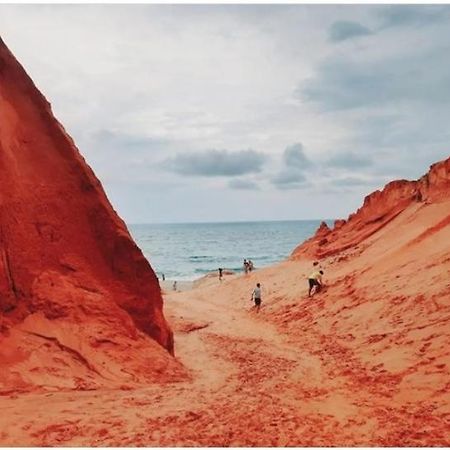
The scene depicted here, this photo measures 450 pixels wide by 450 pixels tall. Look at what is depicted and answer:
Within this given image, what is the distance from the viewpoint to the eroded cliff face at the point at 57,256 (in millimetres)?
9352

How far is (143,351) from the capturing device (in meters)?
10.3

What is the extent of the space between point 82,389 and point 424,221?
1978cm

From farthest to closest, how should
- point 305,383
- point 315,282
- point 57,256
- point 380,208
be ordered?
point 380,208, point 315,282, point 57,256, point 305,383

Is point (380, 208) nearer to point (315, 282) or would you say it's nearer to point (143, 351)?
point (315, 282)

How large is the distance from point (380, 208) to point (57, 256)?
85.0 feet

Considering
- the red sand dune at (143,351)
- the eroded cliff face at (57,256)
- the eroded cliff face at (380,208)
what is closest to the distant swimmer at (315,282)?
the red sand dune at (143,351)

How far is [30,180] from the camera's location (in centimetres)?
1070

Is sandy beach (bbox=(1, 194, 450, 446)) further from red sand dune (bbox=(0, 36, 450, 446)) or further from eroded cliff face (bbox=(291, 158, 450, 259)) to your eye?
eroded cliff face (bbox=(291, 158, 450, 259))

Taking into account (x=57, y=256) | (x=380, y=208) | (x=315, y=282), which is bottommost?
(x=315, y=282)

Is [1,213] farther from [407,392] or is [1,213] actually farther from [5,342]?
[407,392]

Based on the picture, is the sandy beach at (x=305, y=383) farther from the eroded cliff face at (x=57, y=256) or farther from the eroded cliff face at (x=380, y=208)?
the eroded cliff face at (x=380, y=208)

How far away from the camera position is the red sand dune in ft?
23.3

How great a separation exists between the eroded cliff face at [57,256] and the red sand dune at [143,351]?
0.03m

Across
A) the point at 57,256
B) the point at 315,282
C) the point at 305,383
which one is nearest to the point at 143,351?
the point at 57,256
